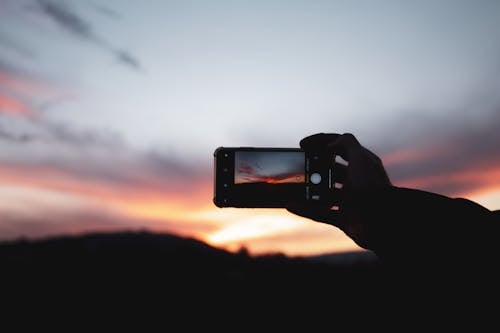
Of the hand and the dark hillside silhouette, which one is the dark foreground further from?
the hand

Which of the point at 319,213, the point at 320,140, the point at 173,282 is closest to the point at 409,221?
the point at 319,213

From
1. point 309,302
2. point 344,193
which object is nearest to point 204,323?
point 309,302

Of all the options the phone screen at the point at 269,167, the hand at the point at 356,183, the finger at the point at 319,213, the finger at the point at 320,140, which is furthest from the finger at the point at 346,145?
the phone screen at the point at 269,167

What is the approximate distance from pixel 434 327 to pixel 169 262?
27.4 m

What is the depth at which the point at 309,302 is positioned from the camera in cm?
2573

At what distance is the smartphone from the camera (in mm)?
4227

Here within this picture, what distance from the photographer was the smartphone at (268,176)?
4227 millimetres

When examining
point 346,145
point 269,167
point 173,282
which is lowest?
point 173,282

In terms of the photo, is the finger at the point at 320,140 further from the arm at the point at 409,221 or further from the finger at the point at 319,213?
the arm at the point at 409,221

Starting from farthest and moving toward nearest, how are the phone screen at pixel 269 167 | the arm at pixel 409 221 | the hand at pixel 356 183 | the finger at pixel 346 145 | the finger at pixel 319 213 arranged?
the phone screen at pixel 269 167 → the finger at pixel 319 213 → the finger at pixel 346 145 → the hand at pixel 356 183 → the arm at pixel 409 221

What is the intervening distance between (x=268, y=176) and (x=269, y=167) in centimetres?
14

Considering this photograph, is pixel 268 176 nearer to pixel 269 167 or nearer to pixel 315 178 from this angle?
pixel 269 167

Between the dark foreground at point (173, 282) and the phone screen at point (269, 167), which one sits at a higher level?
the phone screen at point (269, 167)

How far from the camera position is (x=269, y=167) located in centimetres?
459
